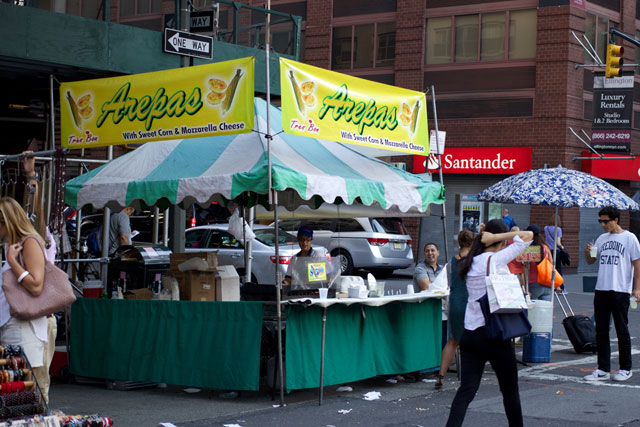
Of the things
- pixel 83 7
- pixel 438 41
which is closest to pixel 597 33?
pixel 438 41

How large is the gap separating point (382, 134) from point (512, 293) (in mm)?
3659

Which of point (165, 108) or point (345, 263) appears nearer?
point (165, 108)

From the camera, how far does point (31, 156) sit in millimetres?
7480

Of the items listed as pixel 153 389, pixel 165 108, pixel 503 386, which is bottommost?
pixel 153 389

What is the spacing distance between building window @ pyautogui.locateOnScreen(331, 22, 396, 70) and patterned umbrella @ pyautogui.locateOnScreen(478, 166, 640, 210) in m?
17.9

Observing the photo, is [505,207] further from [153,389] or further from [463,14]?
[153,389]

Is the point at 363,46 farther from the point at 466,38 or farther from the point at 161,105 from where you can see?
the point at 161,105

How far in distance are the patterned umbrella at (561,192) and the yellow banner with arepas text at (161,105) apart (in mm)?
4716

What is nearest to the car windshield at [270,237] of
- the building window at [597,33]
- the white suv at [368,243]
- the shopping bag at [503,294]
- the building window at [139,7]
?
the white suv at [368,243]

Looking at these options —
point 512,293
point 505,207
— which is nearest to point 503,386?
point 512,293

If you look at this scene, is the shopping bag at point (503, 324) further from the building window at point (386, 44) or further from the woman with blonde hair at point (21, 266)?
the building window at point (386, 44)

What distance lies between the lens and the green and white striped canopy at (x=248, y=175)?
867 cm

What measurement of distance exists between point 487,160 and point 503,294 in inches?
839

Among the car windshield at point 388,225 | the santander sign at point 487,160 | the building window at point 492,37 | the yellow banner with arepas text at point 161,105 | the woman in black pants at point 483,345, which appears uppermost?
the building window at point 492,37
